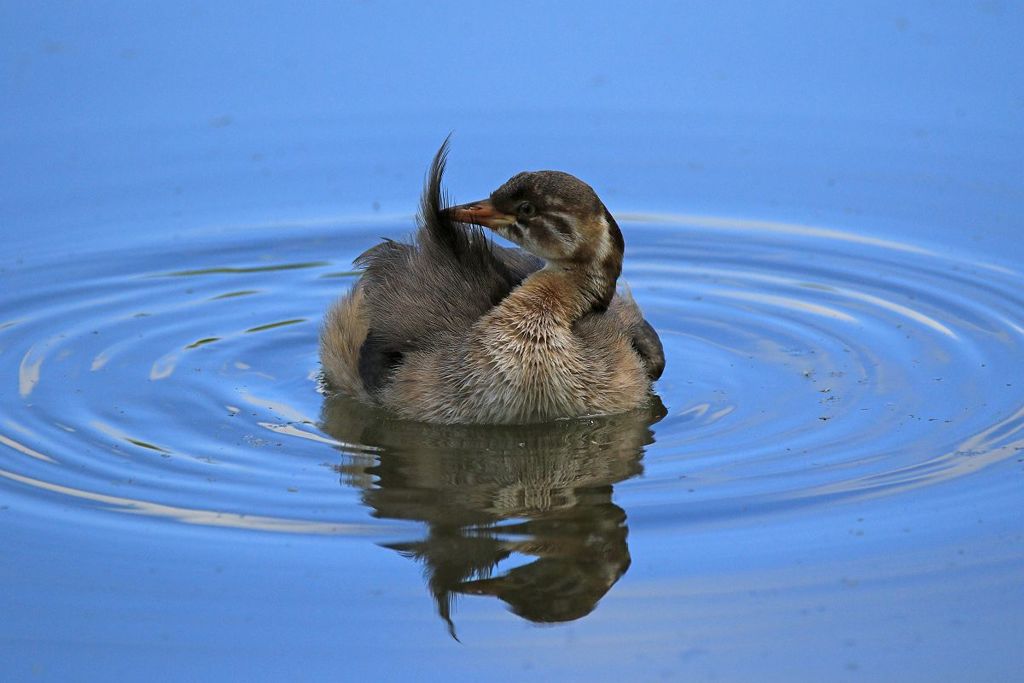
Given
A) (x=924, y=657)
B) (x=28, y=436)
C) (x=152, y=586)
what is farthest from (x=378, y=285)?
(x=924, y=657)

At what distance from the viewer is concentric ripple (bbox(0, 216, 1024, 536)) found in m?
9.46

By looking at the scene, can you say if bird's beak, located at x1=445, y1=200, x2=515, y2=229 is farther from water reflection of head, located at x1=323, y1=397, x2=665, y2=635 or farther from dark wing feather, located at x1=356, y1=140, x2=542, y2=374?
water reflection of head, located at x1=323, y1=397, x2=665, y2=635

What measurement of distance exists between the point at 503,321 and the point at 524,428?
2.25 ft

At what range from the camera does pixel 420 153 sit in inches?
585

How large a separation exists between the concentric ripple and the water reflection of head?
0.03 m

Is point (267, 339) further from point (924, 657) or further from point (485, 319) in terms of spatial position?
point (924, 657)

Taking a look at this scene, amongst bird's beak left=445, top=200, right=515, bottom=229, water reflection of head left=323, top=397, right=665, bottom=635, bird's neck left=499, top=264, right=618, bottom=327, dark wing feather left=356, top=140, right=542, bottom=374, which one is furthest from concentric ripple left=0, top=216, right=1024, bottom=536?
bird's beak left=445, top=200, right=515, bottom=229

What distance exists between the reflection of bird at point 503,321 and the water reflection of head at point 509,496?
0.55ft

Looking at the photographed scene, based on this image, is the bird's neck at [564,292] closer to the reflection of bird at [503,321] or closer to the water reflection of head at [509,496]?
the reflection of bird at [503,321]

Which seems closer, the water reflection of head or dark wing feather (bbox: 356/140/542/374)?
the water reflection of head

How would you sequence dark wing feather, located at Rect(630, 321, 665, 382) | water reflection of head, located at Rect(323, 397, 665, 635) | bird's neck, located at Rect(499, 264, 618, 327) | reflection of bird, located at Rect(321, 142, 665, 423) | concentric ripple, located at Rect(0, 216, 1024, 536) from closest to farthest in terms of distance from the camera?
water reflection of head, located at Rect(323, 397, 665, 635) → concentric ripple, located at Rect(0, 216, 1024, 536) → reflection of bird, located at Rect(321, 142, 665, 423) → bird's neck, located at Rect(499, 264, 618, 327) → dark wing feather, located at Rect(630, 321, 665, 382)

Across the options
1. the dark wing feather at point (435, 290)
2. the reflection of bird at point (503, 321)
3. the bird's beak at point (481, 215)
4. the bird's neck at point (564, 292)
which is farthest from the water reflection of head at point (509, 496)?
the bird's beak at point (481, 215)

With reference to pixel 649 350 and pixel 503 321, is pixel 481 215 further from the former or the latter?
pixel 649 350

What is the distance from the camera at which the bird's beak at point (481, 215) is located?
35.6 ft
